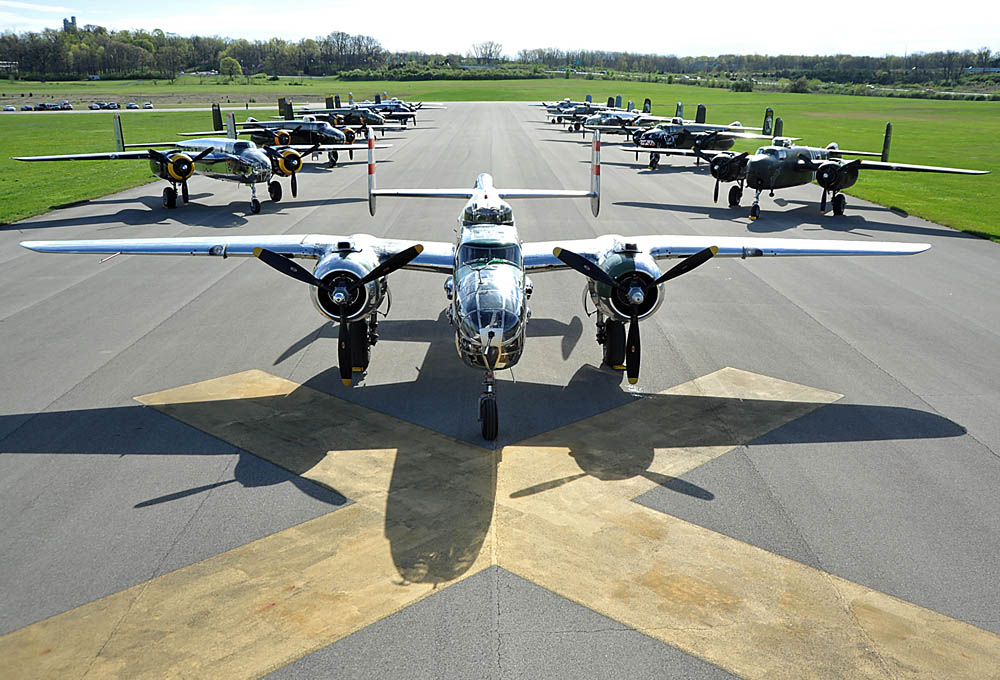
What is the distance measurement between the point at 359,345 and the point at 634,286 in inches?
263

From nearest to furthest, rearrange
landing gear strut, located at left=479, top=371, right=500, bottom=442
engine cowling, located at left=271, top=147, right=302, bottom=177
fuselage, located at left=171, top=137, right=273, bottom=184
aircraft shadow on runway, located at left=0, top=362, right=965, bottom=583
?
aircraft shadow on runway, located at left=0, top=362, right=965, bottom=583 < landing gear strut, located at left=479, top=371, right=500, bottom=442 < fuselage, located at left=171, top=137, right=273, bottom=184 < engine cowling, located at left=271, top=147, right=302, bottom=177

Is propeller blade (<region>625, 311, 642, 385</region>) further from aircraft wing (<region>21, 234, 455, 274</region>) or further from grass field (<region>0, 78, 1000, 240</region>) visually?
grass field (<region>0, 78, 1000, 240</region>)

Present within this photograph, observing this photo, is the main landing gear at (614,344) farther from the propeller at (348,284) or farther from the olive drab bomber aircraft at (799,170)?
the olive drab bomber aircraft at (799,170)

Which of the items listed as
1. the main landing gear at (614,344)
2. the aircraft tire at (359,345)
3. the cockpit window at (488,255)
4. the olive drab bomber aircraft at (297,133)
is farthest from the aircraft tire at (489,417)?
the olive drab bomber aircraft at (297,133)

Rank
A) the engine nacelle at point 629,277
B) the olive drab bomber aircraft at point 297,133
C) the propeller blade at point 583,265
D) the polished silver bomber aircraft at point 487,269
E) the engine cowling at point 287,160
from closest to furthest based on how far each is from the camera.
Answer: the polished silver bomber aircraft at point 487,269 → the propeller blade at point 583,265 → the engine nacelle at point 629,277 → the engine cowling at point 287,160 → the olive drab bomber aircraft at point 297,133

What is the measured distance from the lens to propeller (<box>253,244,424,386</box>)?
13.9 meters

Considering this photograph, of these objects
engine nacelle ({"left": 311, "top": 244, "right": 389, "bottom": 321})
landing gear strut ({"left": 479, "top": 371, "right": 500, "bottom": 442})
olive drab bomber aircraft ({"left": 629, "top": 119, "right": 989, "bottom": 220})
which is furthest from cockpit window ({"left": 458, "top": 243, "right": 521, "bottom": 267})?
olive drab bomber aircraft ({"left": 629, "top": 119, "right": 989, "bottom": 220})

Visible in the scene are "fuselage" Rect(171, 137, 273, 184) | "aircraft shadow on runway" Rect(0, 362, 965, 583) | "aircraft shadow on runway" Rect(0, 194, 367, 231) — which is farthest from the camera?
"fuselage" Rect(171, 137, 273, 184)

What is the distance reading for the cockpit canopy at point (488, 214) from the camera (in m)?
16.6

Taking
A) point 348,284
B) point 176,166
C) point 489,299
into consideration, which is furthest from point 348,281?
point 176,166

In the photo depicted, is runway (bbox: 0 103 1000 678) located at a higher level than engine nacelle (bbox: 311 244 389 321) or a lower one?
lower

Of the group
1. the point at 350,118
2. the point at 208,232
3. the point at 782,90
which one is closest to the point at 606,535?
the point at 208,232

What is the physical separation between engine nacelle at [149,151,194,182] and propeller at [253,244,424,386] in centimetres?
2624

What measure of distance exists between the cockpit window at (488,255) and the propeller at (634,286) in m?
1.01
